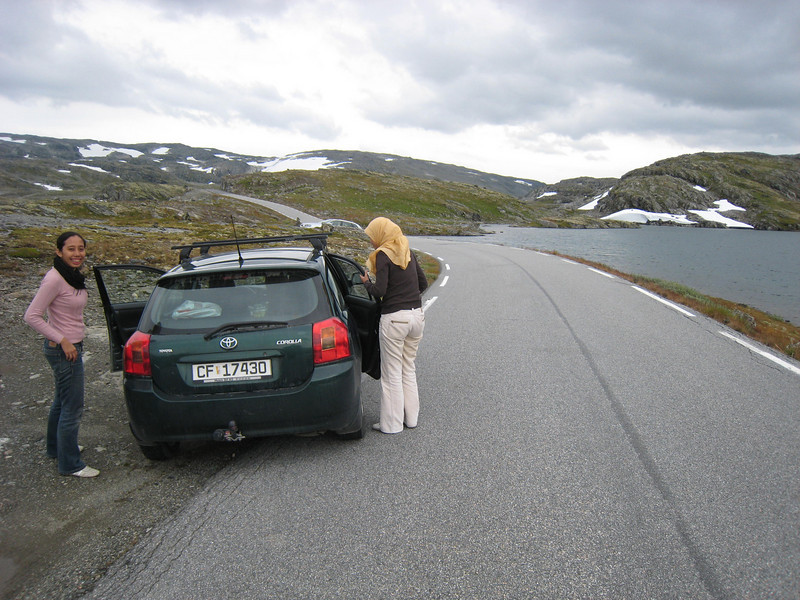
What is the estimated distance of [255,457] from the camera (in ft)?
13.2

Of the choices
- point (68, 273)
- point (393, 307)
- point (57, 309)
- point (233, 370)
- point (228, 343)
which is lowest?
point (233, 370)

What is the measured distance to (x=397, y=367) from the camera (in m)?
4.38

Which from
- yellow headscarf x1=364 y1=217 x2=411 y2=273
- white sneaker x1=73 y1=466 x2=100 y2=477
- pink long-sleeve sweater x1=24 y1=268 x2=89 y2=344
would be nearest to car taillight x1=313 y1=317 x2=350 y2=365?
yellow headscarf x1=364 y1=217 x2=411 y2=273

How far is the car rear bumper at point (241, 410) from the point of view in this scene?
3549mm

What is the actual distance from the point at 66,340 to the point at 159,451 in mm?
1137

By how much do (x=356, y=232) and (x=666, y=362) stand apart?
117 ft

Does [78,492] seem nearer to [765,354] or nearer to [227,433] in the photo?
[227,433]

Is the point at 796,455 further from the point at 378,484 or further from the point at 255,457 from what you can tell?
the point at 255,457

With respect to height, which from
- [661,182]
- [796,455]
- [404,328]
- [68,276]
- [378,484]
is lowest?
[378,484]

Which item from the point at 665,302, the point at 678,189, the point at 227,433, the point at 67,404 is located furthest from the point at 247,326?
the point at 678,189

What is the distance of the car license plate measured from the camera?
3555 millimetres

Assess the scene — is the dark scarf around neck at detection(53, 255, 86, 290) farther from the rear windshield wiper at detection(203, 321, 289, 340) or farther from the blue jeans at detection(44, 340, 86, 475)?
the rear windshield wiper at detection(203, 321, 289, 340)

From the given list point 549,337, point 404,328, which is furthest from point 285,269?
point 549,337

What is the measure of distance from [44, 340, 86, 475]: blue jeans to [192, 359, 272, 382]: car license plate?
3.49 feet
